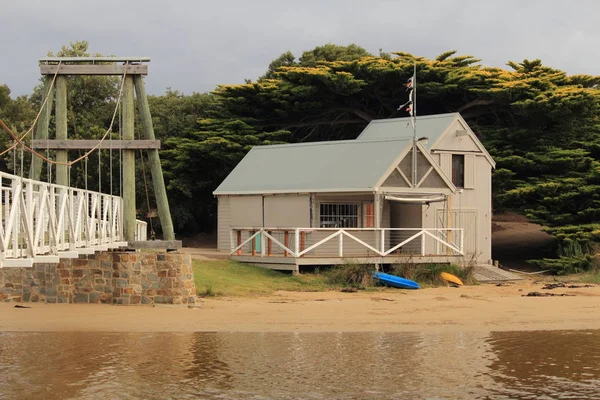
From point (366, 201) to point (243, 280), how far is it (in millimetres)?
6939

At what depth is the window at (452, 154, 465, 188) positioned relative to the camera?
36.0 meters

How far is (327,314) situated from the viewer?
23719mm

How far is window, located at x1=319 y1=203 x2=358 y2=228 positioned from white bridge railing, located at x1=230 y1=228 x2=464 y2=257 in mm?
750

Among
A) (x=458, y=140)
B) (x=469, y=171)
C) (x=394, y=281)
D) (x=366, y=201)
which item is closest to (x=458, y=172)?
(x=469, y=171)

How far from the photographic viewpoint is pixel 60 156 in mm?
23906

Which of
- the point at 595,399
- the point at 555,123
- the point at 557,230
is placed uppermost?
the point at 555,123

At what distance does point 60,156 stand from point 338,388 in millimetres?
11290

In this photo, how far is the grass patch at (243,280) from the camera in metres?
26.4

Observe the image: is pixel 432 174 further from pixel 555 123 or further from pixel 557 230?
pixel 555 123

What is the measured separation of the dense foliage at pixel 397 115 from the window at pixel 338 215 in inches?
317

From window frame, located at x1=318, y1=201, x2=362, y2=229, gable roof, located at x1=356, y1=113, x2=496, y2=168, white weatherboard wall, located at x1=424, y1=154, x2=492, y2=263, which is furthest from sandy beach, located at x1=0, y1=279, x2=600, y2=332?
gable roof, located at x1=356, y1=113, x2=496, y2=168

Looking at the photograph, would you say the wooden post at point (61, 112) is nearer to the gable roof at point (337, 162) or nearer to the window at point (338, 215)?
the gable roof at point (337, 162)

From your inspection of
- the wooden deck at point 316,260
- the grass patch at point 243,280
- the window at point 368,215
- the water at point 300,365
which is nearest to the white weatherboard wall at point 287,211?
the window at point 368,215

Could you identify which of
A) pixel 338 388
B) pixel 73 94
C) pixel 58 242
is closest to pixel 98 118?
pixel 73 94
